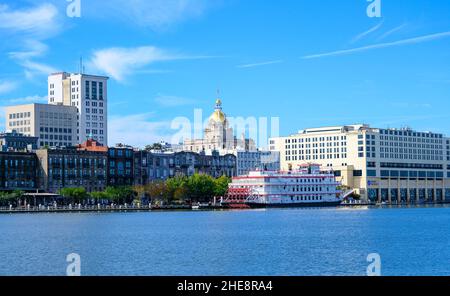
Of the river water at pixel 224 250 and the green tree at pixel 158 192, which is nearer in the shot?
the river water at pixel 224 250

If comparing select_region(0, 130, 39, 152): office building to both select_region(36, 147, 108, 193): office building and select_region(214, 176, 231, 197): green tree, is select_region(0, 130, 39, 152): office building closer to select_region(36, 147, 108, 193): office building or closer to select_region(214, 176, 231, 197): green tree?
select_region(36, 147, 108, 193): office building

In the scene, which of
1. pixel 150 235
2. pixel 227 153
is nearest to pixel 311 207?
pixel 227 153

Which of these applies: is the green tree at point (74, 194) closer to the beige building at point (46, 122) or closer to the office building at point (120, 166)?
the office building at point (120, 166)

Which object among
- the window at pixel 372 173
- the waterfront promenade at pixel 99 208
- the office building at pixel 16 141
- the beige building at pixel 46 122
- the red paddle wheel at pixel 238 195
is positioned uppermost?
the beige building at pixel 46 122

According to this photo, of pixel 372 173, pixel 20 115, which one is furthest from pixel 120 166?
pixel 372 173

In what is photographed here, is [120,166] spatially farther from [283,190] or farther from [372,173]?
[372,173]

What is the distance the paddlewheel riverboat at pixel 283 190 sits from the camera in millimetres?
156125

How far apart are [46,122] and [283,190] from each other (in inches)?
2361

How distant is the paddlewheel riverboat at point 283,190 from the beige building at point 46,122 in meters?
51.0

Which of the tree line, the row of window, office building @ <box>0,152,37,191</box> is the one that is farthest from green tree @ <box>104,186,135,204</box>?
the row of window

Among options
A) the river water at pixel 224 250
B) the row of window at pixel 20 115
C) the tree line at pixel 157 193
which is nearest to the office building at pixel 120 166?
the tree line at pixel 157 193

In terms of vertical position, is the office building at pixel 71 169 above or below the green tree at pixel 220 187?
above

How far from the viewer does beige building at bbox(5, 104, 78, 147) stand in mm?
186750

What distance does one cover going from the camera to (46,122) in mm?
190375
